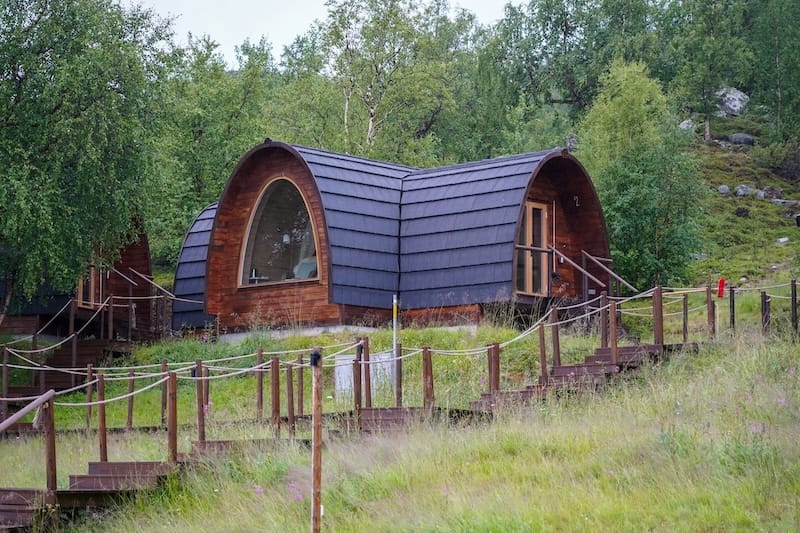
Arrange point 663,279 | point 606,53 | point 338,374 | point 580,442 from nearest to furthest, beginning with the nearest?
1. point 580,442
2. point 338,374
3. point 663,279
4. point 606,53

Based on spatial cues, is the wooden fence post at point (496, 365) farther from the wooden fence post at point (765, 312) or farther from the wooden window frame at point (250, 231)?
the wooden window frame at point (250, 231)

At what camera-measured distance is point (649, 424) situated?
13.8m

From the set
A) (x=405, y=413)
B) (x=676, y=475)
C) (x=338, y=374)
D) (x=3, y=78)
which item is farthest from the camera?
(x=3, y=78)

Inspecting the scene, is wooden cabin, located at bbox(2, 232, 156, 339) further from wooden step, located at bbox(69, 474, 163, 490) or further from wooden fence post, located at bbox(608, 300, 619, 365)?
wooden fence post, located at bbox(608, 300, 619, 365)

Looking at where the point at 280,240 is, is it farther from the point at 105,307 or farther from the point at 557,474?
the point at 557,474

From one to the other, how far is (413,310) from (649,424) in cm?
1174

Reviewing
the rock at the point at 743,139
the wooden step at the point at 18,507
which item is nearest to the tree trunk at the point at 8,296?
the wooden step at the point at 18,507

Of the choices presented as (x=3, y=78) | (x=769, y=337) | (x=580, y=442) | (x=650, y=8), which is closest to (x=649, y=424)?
(x=580, y=442)

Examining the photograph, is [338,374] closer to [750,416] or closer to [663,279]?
[750,416]

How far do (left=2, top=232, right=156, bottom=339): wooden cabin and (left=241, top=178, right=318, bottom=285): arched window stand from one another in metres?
3.02

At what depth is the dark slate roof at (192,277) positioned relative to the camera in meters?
28.4

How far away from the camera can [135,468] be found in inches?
562

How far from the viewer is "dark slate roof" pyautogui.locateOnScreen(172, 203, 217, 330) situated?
93.1ft

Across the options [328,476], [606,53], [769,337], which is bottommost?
[328,476]
